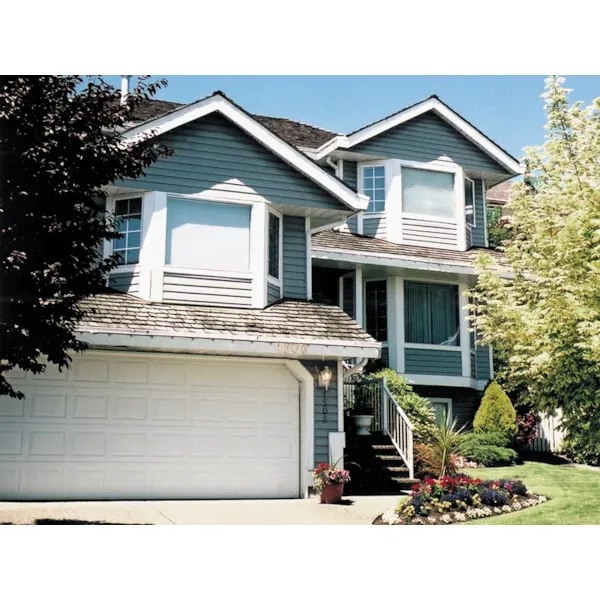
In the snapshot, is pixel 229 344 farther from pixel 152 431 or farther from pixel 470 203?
pixel 470 203

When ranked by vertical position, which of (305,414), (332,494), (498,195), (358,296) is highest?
(498,195)

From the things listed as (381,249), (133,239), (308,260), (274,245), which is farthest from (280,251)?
(381,249)

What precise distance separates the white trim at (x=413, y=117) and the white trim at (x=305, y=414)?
509cm

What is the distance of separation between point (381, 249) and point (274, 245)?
9.72ft

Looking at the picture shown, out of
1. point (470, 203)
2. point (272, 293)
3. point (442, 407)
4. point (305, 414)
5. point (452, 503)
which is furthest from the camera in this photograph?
point (470, 203)

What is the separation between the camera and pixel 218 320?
10.9 m

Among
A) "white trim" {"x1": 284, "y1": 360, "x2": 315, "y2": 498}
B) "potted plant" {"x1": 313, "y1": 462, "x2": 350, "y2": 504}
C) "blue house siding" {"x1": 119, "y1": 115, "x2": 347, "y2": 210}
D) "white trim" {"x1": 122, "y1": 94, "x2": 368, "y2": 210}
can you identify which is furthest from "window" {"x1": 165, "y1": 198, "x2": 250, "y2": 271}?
"potted plant" {"x1": 313, "y1": 462, "x2": 350, "y2": 504}

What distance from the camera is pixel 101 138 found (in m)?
8.54

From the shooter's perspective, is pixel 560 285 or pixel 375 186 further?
pixel 375 186

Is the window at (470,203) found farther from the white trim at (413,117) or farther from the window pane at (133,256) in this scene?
the window pane at (133,256)

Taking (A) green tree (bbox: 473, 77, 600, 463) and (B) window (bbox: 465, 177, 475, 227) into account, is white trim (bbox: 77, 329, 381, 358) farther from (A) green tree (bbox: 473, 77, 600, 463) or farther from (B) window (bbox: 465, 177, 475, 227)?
(B) window (bbox: 465, 177, 475, 227)
